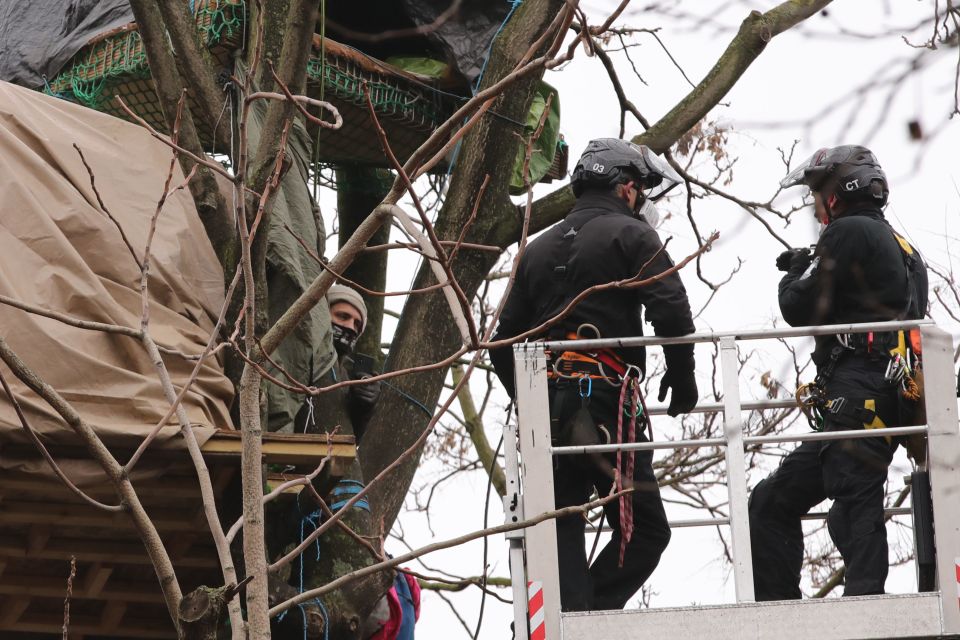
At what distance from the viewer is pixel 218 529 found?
167 inches

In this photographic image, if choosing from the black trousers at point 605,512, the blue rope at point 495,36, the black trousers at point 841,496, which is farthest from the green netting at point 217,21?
the black trousers at point 841,496

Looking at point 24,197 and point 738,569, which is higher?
point 24,197

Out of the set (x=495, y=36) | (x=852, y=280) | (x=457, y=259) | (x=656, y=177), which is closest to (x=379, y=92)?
(x=495, y=36)

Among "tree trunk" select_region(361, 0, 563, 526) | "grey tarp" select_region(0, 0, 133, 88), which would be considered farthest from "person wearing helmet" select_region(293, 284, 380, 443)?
"grey tarp" select_region(0, 0, 133, 88)

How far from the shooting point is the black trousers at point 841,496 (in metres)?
5.47

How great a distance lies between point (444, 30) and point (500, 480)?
4731mm

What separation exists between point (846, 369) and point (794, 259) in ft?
1.75

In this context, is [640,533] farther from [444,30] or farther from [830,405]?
[444,30]

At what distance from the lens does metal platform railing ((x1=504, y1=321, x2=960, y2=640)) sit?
5.06 m

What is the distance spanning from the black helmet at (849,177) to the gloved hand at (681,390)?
90 cm

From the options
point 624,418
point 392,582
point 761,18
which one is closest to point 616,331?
point 624,418

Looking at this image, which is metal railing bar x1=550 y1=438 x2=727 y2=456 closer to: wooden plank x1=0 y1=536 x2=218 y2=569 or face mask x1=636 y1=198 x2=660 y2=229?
face mask x1=636 y1=198 x2=660 y2=229

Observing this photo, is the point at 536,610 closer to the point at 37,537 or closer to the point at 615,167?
the point at 615,167

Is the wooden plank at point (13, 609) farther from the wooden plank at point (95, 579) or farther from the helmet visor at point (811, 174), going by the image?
the helmet visor at point (811, 174)
